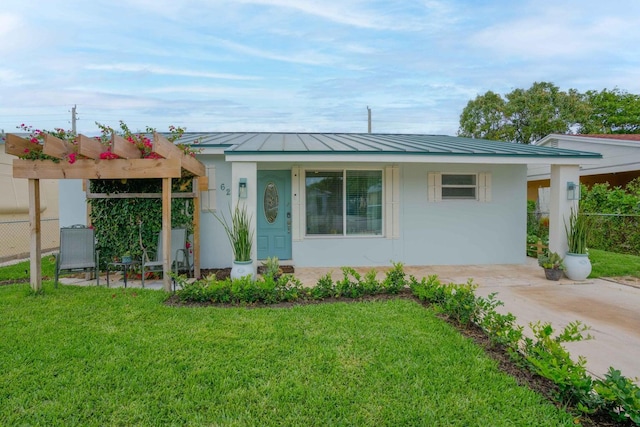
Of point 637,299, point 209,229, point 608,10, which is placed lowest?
point 637,299

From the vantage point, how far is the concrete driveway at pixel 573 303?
11.5 feet

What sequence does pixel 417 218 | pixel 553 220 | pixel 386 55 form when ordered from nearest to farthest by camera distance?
1. pixel 553 220
2. pixel 417 218
3. pixel 386 55

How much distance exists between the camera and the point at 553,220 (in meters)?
6.99

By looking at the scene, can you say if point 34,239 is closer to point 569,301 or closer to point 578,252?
point 569,301

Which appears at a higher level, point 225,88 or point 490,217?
point 225,88

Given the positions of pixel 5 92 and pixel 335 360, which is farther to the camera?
Answer: pixel 5 92

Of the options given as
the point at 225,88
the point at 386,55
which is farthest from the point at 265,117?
the point at 386,55

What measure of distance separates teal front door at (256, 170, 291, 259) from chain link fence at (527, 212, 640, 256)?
20.5ft

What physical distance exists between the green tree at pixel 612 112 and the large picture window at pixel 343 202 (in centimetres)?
1951

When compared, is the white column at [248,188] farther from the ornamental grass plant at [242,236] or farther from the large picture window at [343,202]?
the large picture window at [343,202]

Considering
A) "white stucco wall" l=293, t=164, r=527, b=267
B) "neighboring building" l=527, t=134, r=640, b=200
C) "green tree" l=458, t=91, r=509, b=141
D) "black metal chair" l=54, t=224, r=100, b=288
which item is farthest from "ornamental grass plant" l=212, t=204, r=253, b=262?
"green tree" l=458, t=91, r=509, b=141

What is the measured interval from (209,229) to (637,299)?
743 cm

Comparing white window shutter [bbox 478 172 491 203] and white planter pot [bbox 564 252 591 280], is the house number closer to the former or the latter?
white window shutter [bbox 478 172 491 203]

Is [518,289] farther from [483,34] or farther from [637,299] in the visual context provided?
[483,34]
